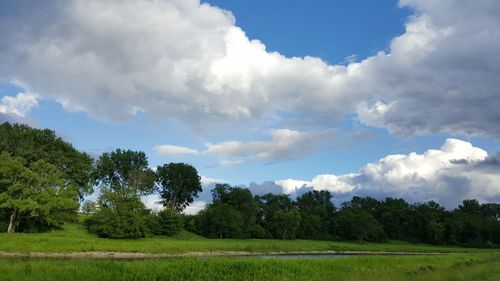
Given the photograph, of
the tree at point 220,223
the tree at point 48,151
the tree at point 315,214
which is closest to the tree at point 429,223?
the tree at point 315,214

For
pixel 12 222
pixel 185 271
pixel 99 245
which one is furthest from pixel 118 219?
pixel 185 271

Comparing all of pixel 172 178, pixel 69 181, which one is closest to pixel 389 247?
pixel 172 178

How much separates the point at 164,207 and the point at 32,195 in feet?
196

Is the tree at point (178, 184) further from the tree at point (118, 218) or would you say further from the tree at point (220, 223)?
the tree at point (118, 218)

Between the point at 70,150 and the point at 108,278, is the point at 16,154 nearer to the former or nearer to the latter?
the point at 70,150

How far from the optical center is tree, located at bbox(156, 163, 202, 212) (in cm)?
14775

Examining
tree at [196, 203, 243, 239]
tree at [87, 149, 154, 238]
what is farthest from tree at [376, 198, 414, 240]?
tree at [87, 149, 154, 238]

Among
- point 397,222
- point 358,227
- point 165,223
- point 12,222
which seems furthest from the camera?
point 397,222

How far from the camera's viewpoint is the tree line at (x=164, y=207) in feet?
289

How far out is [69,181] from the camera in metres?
107

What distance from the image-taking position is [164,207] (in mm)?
142750

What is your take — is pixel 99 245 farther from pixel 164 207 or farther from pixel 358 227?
pixel 358 227

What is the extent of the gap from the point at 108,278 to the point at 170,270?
16.6 feet

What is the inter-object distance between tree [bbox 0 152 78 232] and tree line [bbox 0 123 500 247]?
175 millimetres
